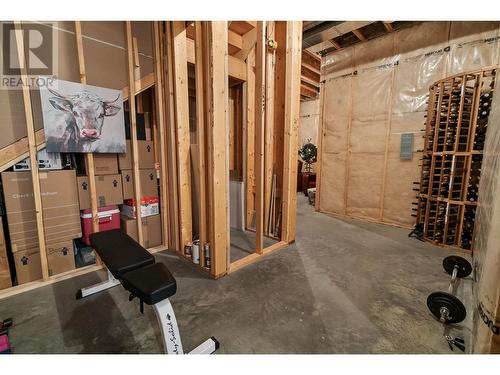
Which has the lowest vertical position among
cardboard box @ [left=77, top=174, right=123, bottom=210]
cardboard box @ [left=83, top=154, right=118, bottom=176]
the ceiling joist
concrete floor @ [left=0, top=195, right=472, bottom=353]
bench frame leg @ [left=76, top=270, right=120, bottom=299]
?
concrete floor @ [left=0, top=195, right=472, bottom=353]

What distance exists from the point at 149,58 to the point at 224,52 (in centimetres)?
121

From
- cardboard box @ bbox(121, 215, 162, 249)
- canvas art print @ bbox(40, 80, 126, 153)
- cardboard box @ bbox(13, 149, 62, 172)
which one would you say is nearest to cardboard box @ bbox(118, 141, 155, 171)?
canvas art print @ bbox(40, 80, 126, 153)

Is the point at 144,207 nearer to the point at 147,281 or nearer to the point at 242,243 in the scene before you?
the point at 242,243

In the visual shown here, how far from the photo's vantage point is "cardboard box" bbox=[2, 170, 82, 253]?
6.55 ft

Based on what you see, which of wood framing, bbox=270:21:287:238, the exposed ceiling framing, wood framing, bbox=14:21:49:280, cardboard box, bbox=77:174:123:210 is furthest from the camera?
the exposed ceiling framing

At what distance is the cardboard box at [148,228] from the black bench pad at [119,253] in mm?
919

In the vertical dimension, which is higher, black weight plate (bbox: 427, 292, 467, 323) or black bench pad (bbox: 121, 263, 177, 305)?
black bench pad (bbox: 121, 263, 177, 305)

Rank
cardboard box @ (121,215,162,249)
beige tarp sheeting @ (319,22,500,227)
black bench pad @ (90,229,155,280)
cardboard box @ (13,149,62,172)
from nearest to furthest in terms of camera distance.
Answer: black bench pad @ (90,229,155,280), cardboard box @ (13,149,62,172), cardboard box @ (121,215,162,249), beige tarp sheeting @ (319,22,500,227)

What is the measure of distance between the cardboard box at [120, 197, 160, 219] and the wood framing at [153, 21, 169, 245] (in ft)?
0.24

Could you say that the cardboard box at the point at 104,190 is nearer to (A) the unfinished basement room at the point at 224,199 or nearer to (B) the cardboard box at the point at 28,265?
(A) the unfinished basement room at the point at 224,199

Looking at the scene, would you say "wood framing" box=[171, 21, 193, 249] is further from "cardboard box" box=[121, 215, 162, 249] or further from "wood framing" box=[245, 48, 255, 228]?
"wood framing" box=[245, 48, 255, 228]

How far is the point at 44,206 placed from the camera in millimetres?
2105

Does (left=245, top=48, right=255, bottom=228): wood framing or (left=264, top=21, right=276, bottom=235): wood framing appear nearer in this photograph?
(left=264, top=21, right=276, bottom=235): wood framing
